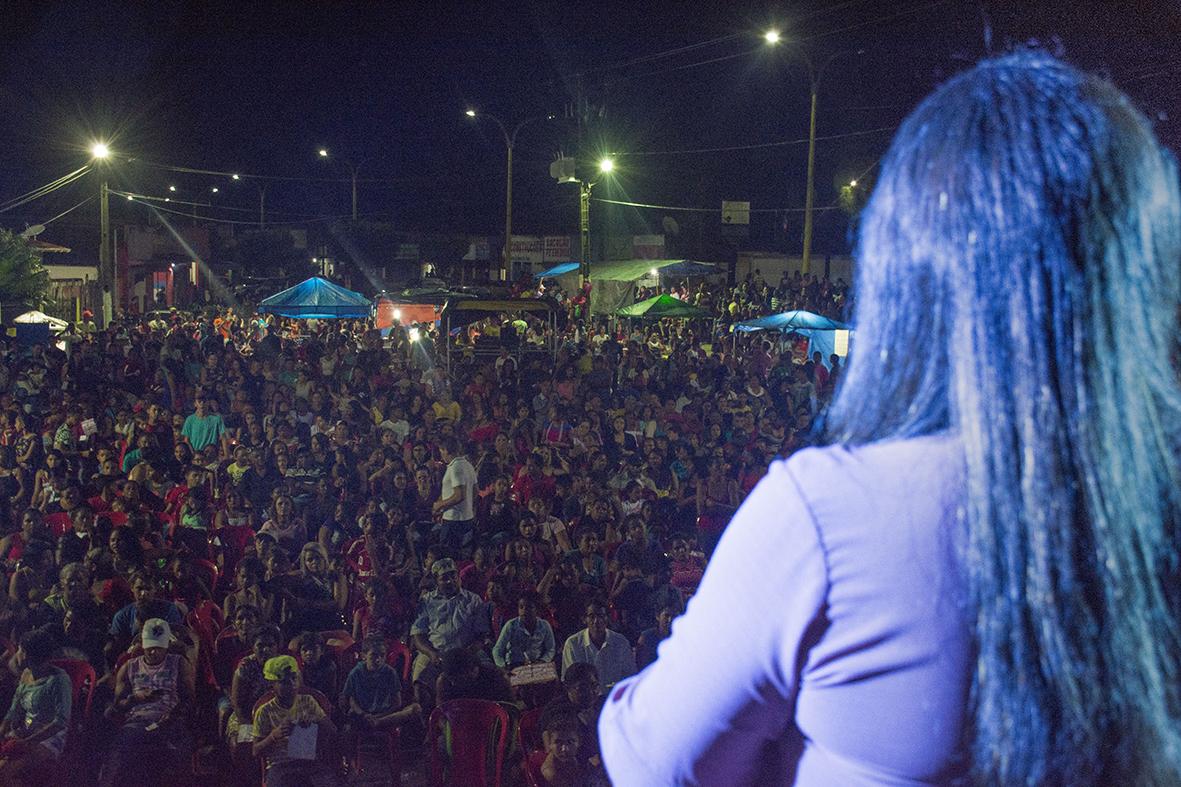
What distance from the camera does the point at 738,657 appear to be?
83cm

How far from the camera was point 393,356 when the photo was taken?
59.3 feet

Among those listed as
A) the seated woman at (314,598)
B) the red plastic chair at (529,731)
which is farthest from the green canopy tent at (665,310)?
the red plastic chair at (529,731)

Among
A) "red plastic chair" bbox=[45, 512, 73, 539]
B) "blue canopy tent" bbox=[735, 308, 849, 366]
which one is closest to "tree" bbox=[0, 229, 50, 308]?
"blue canopy tent" bbox=[735, 308, 849, 366]

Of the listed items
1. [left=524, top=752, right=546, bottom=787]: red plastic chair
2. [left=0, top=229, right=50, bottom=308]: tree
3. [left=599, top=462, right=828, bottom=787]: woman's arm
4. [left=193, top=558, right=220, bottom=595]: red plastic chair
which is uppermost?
[left=0, top=229, right=50, bottom=308]: tree

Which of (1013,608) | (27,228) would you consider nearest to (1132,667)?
(1013,608)

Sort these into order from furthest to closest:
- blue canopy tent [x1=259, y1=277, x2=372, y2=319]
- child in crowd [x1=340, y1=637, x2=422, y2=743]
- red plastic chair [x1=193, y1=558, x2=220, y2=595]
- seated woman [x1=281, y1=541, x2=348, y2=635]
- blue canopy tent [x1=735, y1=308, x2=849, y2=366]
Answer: blue canopy tent [x1=259, y1=277, x2=372, y2=319] < blue canopy tent [x1=735, y1=308, x2=849, y2=366] < red plastic chair [x1=193, y1=558, x2=220, y2=595] < seated woman [x1=281, y1=541, x2=348, y2=635] < child in crowd [x1=340, y1=637, x2=422, y2=743]

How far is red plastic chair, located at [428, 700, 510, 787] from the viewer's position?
5.37 meters

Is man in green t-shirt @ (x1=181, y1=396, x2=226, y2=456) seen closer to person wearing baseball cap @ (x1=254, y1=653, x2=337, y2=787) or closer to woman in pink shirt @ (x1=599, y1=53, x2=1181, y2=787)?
person wearing baseball cap @ (x1=254, y1=653, x2=337, y2=787)

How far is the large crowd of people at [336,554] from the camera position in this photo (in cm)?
546

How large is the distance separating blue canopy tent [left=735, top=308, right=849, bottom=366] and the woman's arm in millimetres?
15600

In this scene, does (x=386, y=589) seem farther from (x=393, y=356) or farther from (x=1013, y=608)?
(x=393, y=356)

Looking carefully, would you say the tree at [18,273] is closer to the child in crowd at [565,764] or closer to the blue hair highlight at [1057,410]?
the child in crowd at [565,764]

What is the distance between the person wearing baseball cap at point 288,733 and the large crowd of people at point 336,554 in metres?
0.01

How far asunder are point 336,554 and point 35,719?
8.30 ft
